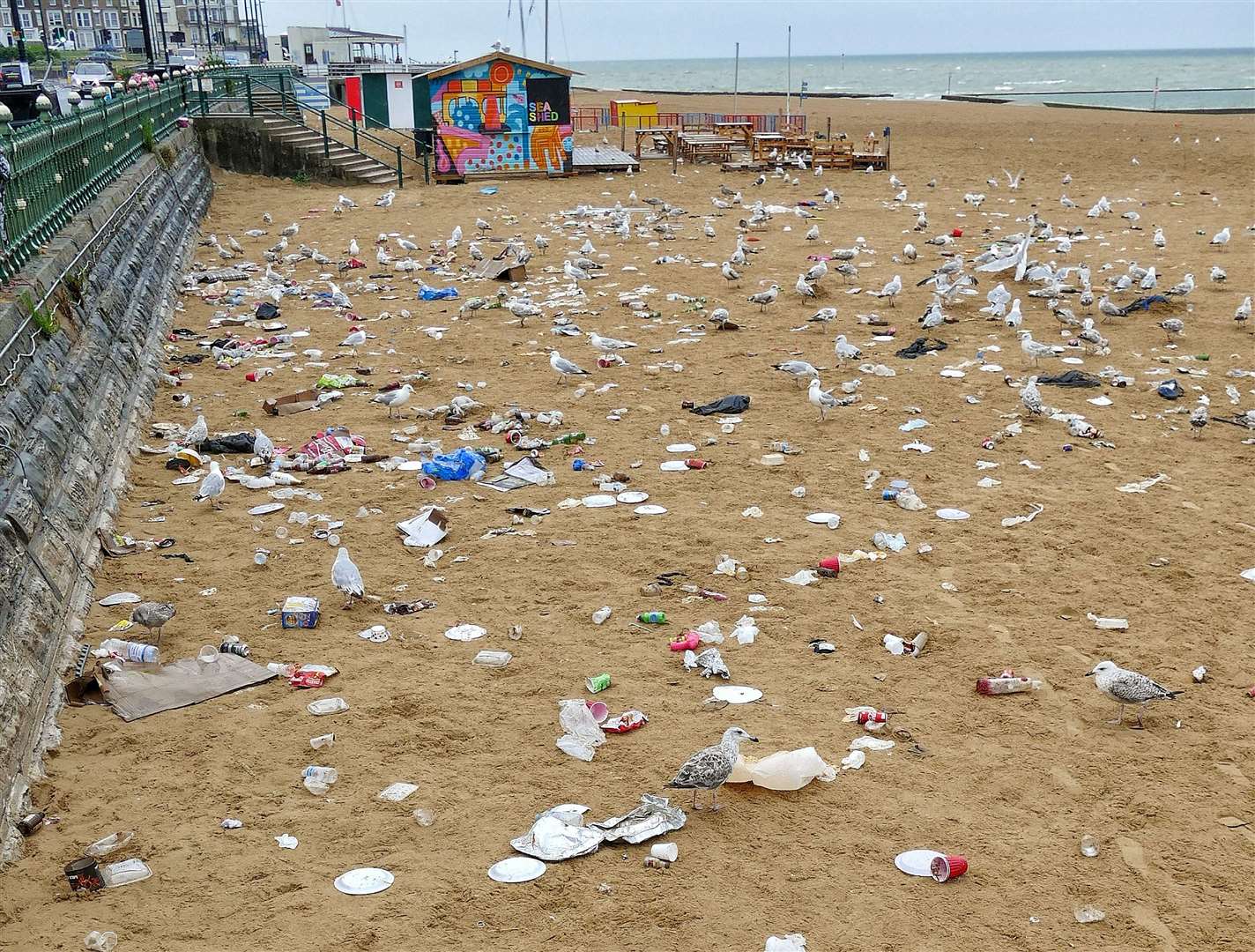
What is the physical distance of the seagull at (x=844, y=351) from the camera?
9.73 m

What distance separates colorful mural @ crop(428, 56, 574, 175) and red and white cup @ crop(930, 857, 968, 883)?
70.3ft

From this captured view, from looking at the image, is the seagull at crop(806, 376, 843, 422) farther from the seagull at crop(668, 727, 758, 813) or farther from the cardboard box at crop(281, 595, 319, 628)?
the seagull at crop(668, 727, 758, 813)

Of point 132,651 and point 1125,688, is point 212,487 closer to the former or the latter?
point 132,651

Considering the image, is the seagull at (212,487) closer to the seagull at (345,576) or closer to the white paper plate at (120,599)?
the white paper plate at (120,599)

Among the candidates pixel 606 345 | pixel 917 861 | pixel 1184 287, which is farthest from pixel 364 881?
pixel 1184 287

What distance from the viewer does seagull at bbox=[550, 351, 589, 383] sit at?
9.43 metres

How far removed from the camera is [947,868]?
3.68 m

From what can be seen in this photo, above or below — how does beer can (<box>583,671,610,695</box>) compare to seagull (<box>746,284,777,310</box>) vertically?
below

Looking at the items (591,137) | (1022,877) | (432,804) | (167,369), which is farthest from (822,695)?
(591,137)

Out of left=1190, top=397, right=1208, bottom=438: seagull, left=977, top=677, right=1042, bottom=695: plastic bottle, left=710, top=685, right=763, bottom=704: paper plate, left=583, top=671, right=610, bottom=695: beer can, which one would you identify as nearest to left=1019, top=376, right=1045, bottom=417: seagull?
left=1190, top=397, right=1208, bottom=438: seagull

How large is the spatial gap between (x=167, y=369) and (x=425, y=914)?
26.1ft

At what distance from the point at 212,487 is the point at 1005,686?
503cm

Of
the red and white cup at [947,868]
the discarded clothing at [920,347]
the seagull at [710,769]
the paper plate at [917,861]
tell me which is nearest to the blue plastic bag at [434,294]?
the discarded clothing at [920,347]

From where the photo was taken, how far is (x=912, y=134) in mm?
33125
